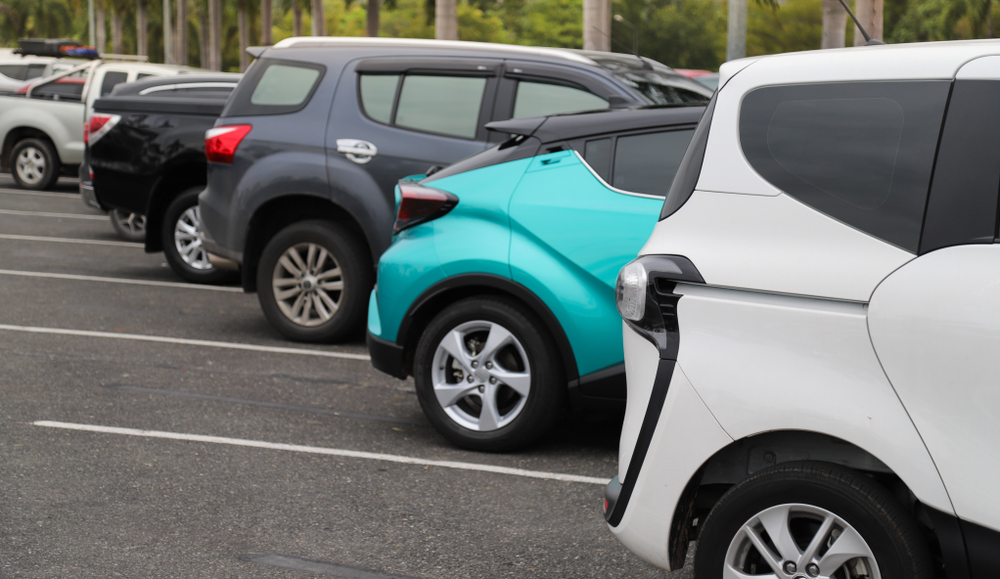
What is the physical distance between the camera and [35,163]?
17.3 metres

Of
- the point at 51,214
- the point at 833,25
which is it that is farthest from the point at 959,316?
the point at 51,214

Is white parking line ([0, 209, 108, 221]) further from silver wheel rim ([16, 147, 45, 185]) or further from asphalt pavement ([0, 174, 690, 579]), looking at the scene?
asphalt pavement ([0, 174, 690, 579])

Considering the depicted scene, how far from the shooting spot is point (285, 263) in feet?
23.9

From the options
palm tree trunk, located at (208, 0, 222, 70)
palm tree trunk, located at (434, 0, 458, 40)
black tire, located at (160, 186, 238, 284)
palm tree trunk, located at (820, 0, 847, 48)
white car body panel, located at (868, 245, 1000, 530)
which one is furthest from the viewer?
palm tree trunk, located at (208, 0, 222, 70)

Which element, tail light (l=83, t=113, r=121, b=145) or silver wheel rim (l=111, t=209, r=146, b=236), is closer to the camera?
tail light (l=83, t=113, r=121, b=145)

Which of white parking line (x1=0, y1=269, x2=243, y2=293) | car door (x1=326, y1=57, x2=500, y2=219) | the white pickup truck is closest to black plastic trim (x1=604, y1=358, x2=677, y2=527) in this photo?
car door (x1=326, y1=57, x2=500, y2=219)

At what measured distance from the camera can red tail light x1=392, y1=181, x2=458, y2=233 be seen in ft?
16.6

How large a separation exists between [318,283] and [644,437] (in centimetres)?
464

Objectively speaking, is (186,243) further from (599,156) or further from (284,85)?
(599,156)

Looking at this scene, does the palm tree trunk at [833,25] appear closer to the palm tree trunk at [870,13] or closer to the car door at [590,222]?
the palm tree trunk at [870,13]

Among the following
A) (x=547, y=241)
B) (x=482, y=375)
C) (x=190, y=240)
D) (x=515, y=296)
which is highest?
(x=547, y=241)

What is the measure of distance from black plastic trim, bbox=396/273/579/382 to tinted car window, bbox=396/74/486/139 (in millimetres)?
2023

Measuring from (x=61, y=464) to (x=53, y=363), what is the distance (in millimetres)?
2061

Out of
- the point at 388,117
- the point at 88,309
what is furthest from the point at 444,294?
the point at 88,309
